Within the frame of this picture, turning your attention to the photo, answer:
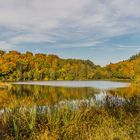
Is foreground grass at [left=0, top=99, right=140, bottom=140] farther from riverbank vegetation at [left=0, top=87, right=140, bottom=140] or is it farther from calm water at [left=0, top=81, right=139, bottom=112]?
calm water at [left=0, top=81, right=139, bottom=112]

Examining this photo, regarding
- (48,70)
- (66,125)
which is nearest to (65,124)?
(66,125)

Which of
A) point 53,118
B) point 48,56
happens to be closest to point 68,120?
point 53,118

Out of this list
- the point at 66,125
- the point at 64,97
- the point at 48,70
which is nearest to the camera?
the point at 66,125

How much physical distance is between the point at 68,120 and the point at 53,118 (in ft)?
1.44

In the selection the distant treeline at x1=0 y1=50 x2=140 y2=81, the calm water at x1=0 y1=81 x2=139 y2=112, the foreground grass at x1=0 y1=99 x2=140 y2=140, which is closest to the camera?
the foreground grass at x1=0 y1=99 x2=140 y2=140

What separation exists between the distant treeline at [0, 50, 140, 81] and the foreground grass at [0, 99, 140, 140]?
10038cm

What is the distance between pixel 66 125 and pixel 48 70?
112m

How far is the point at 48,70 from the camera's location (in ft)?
393

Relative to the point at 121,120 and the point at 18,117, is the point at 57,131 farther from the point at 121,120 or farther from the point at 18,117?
the point at 121,120

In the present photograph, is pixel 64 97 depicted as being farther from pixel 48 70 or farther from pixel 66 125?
pixel 48 70

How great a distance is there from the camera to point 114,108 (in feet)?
35.5

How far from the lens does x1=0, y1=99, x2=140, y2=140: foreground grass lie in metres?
7.75

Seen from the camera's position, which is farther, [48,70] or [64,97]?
[48,70]

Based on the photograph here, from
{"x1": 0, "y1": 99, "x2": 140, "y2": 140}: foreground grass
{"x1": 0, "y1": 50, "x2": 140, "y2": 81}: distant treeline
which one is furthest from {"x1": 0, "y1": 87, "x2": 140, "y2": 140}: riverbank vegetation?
{"x1": 0, "y1": 50, "x2": 140, "y2": 81}: distant treeline
